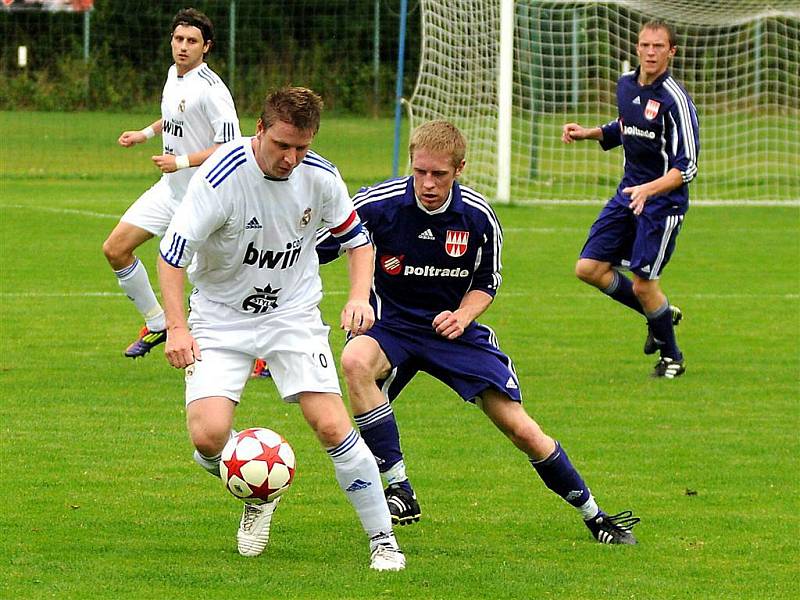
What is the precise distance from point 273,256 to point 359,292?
34cm

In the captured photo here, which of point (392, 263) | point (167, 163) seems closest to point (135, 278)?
point (167, 163)

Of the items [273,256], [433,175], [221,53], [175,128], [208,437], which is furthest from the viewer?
[221,53]

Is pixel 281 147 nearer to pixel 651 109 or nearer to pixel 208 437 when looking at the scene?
pixel 208 437

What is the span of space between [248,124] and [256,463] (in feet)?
76.8

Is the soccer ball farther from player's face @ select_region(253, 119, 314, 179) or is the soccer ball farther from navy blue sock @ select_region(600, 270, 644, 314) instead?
navy blue sock @ select_region(600, 270, 644, 314)

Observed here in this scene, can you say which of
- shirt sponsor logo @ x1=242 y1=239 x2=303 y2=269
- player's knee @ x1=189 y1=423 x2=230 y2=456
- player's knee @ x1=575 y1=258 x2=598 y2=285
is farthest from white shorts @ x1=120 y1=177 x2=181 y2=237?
player's knee @ x1=189 y1=423 x2=230 y2=456

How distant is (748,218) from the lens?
19922 mm

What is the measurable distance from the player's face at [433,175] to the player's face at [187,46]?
388cm

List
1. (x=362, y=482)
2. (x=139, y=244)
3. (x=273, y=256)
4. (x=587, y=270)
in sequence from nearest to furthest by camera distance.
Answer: (x=362, y=482), (x=273, y=256), (x=139, y=244), (x=587, y=270)

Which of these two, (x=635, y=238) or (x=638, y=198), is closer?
(x=638, y=198)

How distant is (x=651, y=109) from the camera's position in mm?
9617

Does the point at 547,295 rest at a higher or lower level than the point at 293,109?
lower

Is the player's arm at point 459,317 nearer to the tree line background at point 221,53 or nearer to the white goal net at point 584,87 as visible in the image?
the white goal net at point 584,87

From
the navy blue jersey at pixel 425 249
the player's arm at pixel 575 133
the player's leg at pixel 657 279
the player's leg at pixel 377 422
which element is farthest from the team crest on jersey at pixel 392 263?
the player's leg at pixel 657 279
